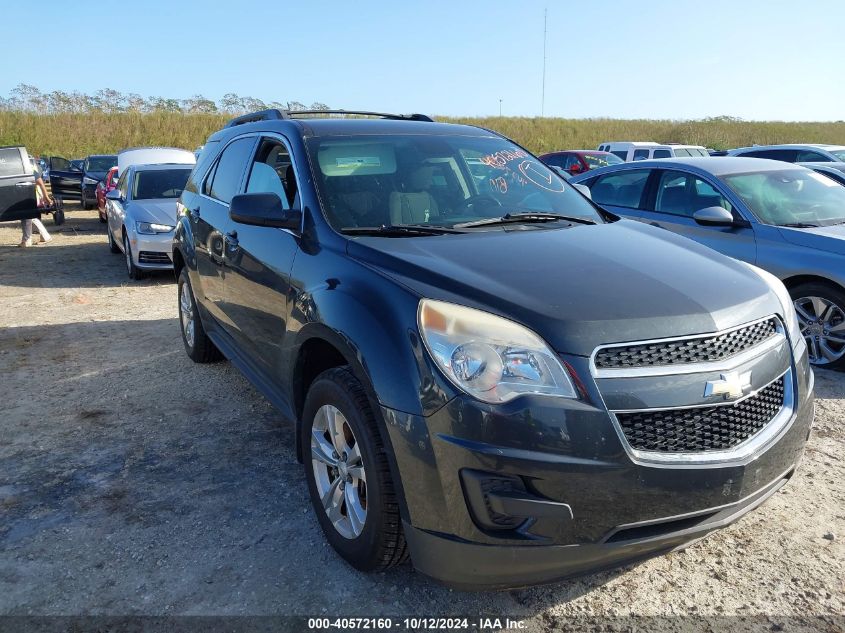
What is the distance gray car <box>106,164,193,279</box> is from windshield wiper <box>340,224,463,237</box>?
273 inches

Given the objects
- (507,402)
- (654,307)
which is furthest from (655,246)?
(507,402)

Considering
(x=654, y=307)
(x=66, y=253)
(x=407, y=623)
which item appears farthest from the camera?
(x=66, y=253)

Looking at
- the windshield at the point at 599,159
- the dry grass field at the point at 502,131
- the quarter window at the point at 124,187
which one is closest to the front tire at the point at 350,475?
the quarter window at the point at 124,187

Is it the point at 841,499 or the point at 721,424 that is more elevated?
the point at 721,424

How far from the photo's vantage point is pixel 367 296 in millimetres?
2660

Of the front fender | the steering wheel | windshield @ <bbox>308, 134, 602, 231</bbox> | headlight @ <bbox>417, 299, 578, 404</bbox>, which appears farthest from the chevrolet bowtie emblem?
the steering wheel

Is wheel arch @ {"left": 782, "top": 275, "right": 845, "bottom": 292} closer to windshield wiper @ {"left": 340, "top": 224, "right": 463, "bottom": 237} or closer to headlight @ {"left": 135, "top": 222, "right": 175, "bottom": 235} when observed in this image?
windshield wiper @ {"left": 340, "top": 224, "right": 463, "bottom": 237}

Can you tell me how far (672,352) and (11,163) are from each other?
12735mm

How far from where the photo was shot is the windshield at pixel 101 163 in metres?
19.5

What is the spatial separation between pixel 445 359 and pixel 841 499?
2.44 metres

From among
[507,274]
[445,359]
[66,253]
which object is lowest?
[66,253]

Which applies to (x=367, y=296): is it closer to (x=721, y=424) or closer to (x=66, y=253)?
(x=721, y=424)

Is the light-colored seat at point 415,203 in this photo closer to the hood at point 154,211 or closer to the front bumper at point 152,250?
the front bumper at point 152,250

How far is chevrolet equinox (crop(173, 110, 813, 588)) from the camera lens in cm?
221
